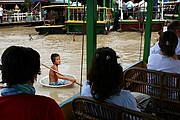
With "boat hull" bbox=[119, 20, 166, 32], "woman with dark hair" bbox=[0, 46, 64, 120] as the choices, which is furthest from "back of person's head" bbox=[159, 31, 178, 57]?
"boat hull" bbox=[119, 20, 166, 32]

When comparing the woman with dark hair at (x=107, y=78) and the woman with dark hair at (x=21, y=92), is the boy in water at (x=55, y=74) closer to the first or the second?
the woman with dark hair at (x=107, y=78)

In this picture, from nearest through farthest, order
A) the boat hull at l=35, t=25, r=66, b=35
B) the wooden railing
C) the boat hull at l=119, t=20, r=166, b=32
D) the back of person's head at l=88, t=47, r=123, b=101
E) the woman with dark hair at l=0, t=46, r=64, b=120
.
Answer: the woman with dark hair at l=0, t=46, r=64, b=120
the back of person's head at l=88, t=47, r=123, b=101
the boat hull at l=119, t=20, r=166, b=32
the boat hull at l=35, t=25, r=66, b=35
the wooden railing

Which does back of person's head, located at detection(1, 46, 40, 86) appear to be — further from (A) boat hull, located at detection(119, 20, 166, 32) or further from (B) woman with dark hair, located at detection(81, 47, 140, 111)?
(A) boat hull, located at detection(119, 20, 166, 32)

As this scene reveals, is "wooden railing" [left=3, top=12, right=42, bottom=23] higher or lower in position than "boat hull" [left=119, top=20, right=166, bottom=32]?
higher

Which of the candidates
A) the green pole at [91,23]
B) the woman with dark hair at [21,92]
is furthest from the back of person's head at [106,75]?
the green pole at [91,23]

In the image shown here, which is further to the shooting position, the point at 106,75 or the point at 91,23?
the point at 91,23

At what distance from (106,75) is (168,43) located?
0.89 metres

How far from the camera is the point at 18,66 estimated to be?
43.5 inches

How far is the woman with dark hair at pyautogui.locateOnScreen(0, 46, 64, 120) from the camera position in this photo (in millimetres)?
1089

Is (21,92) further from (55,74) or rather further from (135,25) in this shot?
(135,25)

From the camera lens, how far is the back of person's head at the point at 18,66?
1108 mm

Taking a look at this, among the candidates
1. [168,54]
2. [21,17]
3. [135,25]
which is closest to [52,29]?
[135,25]

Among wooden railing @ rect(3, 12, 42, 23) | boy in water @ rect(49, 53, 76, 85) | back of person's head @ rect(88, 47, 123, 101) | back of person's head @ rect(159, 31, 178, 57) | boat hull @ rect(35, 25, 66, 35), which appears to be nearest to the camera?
back of person's head @ rect(88, 47, 123, 101)

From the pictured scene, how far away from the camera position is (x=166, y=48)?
83.0 inches
